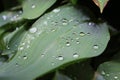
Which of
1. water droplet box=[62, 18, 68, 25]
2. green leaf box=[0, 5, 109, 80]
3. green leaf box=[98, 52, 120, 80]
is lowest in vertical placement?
green leaf box=[98, 52, 120, 80]

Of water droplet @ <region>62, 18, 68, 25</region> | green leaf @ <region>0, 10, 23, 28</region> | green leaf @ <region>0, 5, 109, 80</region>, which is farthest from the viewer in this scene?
green leaf @ <region>0, 10, 23, 28</region>

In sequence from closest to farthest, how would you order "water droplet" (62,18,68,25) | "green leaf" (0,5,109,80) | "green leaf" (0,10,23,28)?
"green leaf" (0,5,109,80)
"water droplet" (62,18,68,25)
"green leaf" (0,10,23,28)

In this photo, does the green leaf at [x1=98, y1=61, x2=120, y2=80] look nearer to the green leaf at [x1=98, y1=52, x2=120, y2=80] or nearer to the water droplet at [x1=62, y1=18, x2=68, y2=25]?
the green leaf at [x1=98, y1=52, x2=120, y2=80]

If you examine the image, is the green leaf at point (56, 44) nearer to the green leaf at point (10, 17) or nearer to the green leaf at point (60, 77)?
the green leaf at point (60, 77)

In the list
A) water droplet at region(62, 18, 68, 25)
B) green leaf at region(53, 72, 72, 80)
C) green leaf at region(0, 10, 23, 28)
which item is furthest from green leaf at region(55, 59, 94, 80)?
green leaf at region(0, 10, 23, 28)

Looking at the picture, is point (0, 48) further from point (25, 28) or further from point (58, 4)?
point (58, 4)

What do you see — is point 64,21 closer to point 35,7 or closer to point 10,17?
point 35,7

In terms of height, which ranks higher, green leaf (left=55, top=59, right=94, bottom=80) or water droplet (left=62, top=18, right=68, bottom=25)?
water droplet (left=62, top=18, right=68, bottom=25)

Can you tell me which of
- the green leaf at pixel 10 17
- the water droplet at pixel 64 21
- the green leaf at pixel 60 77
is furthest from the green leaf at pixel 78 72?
the green leaf at pixel 10 17
